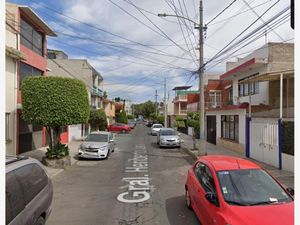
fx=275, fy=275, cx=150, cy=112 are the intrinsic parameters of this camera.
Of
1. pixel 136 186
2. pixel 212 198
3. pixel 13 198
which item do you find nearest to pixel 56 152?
pixel 136 186

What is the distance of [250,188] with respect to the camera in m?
5.21

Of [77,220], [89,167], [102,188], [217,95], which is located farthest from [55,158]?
[217,95]

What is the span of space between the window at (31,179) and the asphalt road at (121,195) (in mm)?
1669

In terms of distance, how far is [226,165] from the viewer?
19.5 feet

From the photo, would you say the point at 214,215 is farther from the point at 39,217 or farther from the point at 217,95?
the point at 217,95

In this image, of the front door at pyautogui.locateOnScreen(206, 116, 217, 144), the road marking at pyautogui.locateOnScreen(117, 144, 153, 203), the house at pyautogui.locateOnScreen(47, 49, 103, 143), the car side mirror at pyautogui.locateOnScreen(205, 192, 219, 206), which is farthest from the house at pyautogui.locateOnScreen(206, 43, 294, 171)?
the house at pyautogui.locateOnScreen(47, 49, 103, 143)

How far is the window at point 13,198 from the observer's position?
3.72 m

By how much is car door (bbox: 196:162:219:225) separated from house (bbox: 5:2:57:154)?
11.5m

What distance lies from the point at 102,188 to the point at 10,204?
5947mm

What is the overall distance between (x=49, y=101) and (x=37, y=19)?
7.78 metres

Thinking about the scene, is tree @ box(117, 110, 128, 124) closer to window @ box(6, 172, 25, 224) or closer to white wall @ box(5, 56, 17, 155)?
white wall @ box(5, 56, 17, 155)

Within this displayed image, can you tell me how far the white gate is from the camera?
12538 millimetres

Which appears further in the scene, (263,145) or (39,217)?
(263,145)

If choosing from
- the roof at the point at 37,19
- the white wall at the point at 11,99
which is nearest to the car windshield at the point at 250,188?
the white wall at the point at 11,99
